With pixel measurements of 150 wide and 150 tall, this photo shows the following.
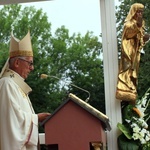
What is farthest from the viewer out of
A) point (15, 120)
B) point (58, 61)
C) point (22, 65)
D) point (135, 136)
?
point (58, 61)

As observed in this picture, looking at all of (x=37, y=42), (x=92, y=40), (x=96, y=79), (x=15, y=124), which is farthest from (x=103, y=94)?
(x=15, y=124)

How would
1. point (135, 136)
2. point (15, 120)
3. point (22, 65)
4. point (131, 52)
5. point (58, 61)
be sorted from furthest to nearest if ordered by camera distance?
point (58, 61) < point (131, 52) < point (135, 136) < point (22, 65) < point (15, 120)

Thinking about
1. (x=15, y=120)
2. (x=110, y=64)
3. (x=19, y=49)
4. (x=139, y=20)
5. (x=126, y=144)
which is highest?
(x=139, y=20)

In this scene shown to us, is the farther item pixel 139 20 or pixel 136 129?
pixel 139 20

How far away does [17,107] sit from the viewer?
2289mm

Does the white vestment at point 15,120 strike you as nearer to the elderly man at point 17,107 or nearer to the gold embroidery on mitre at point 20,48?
the elderly man at point 17,107

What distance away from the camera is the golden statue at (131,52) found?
267 cm

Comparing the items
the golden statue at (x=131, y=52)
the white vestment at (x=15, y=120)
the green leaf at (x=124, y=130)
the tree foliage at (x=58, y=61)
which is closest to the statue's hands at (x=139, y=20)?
the golden statue at (x=131, y=52)

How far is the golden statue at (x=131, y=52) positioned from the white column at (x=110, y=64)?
0.26 ft

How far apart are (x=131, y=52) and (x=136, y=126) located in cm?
44

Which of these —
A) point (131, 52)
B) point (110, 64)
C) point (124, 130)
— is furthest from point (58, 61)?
point (124, 130)

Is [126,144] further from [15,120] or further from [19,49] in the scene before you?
[19,49]

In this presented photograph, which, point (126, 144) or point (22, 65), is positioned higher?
point (22, 65)

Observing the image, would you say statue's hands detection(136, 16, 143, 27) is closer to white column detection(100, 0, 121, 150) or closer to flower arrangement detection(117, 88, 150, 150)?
white column detection(100, 0, 121, 150)
